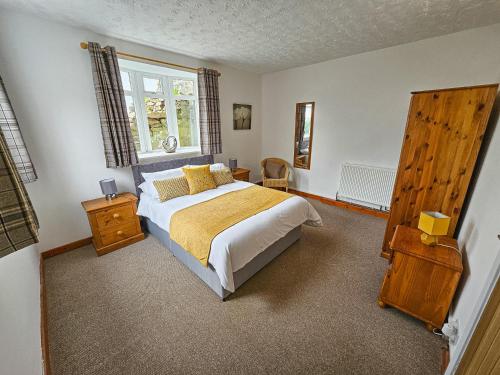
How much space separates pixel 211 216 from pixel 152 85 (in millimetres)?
2415

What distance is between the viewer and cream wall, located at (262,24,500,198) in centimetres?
241

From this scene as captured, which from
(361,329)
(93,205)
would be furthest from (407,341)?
(93,205)

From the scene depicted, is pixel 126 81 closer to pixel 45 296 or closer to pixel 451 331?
pixel 45 296

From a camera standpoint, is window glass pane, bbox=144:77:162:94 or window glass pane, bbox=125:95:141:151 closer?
window glass pane, bbox=125:95:141:151

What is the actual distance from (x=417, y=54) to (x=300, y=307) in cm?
345

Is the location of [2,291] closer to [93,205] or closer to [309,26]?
[93,205]

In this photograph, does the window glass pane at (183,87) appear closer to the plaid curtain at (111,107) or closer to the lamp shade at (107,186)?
the plaid curtain at (111,107)

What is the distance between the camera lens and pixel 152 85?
3129 millimetres

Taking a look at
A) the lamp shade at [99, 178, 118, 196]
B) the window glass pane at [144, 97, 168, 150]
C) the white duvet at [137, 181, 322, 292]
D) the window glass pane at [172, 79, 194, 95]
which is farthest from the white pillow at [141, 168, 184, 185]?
the window glass pane at [172, 79, 194, 95]

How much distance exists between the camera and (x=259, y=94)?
179 inches

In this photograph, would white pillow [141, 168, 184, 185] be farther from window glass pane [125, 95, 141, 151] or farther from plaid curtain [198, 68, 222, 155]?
plaid curtain [198, 68, 222, 155]

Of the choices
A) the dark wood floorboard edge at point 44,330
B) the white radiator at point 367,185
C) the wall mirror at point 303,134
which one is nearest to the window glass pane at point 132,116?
the dark wood floorboard edge at point 44,330

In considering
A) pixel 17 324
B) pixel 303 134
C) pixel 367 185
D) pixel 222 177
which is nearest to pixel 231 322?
pixel 17 324

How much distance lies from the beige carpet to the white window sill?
144cm
